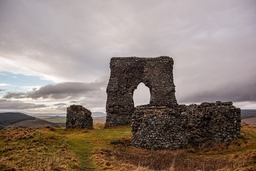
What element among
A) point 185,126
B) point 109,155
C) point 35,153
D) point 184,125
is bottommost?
point 109,155

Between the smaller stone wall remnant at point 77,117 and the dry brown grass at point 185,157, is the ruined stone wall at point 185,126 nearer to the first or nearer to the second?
the dry brown grass at point 185,157

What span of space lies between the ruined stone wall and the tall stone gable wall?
52.9 ft

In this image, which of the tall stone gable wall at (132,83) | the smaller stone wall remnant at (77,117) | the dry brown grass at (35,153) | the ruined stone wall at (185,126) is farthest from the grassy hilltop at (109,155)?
the tall stone gable wall at (132,83)

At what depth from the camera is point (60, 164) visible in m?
13.9

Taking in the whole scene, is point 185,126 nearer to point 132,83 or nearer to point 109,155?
point 109,155

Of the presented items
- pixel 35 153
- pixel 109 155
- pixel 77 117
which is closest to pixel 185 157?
pixel 109 155

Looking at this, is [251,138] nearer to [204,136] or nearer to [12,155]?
[204,136]

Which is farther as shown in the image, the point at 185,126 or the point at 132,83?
the point at 132,83

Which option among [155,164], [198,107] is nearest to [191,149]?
[198,107]

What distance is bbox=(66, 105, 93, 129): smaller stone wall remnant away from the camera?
1288 inches

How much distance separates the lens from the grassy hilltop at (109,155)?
13992mm

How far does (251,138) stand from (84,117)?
2078 centimetres

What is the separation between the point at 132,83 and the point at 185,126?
18679 millimetres

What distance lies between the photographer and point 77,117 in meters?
32.8
